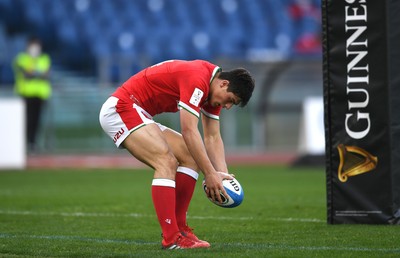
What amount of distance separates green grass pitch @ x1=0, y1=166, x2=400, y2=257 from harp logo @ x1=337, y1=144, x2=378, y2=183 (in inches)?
20.4

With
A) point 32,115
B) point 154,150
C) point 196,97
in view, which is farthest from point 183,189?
point 32,115

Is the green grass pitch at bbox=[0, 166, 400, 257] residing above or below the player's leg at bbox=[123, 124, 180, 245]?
below

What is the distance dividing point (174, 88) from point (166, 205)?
0.92 metres

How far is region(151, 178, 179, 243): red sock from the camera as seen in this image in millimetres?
6926

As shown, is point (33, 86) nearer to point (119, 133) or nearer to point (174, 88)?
point (119, 133)

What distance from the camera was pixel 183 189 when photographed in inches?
288

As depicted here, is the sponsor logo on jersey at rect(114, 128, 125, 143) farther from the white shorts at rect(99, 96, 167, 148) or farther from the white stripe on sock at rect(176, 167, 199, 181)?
the white stripe on sock at rect(176, 167, 199, 181)

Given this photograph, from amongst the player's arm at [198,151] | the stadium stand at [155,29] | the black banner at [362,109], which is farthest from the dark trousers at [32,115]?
the player's arm at [198,151]

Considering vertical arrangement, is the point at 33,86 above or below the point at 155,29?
below

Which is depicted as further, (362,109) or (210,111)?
(362,109)

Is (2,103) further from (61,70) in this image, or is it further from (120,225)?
(120,225)

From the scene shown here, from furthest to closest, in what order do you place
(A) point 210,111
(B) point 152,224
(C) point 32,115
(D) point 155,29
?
(D) point 155,29, (C) point 32,115, (B) point 152,224, (A) point 210,111

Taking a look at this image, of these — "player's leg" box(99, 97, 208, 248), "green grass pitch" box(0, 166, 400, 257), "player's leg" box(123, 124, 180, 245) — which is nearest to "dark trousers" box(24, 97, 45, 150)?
"green grass pitch" box(0, 166, 400, 257)

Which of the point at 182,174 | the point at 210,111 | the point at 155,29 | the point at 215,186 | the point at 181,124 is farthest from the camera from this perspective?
the point at 155,29
